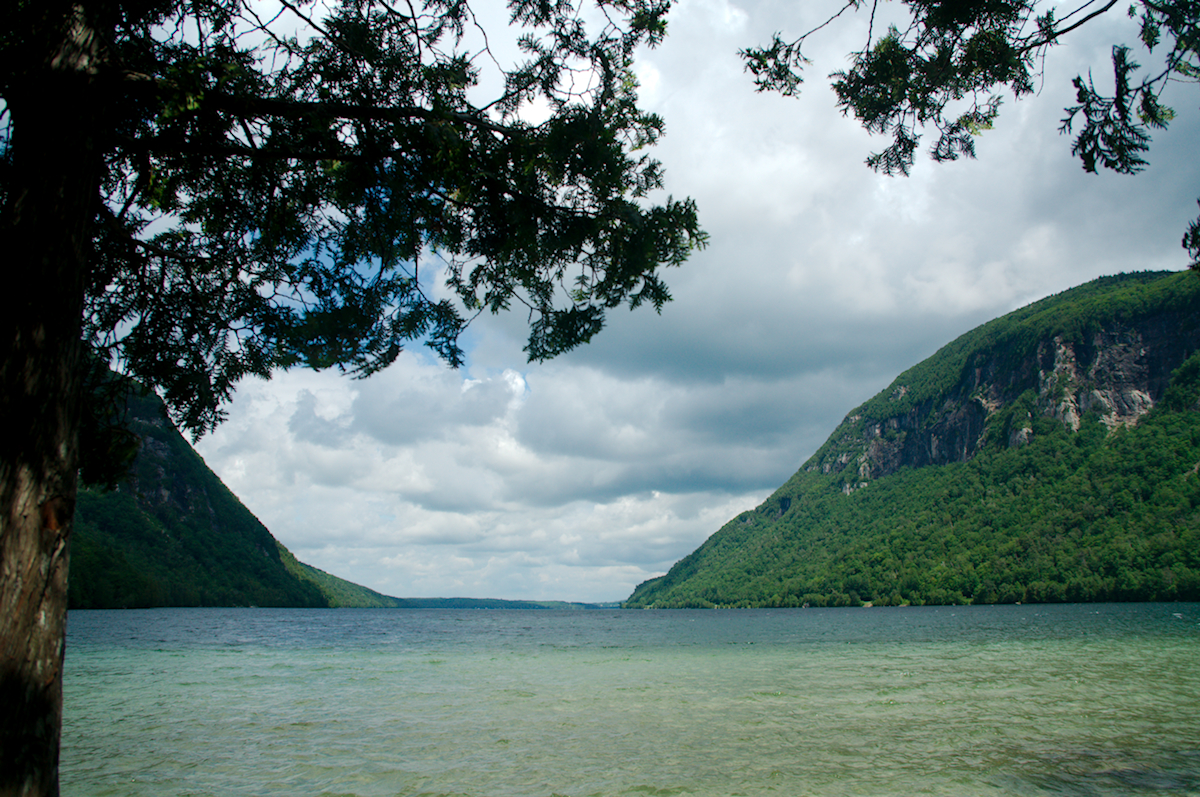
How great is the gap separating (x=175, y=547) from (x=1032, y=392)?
192873 mm

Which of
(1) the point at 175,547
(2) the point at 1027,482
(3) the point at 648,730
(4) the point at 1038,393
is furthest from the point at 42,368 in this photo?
(4) the point at 1038,393

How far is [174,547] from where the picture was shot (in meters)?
125

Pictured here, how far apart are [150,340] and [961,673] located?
21911 millimetres

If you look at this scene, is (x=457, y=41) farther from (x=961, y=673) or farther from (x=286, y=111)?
(x=961, y=673)

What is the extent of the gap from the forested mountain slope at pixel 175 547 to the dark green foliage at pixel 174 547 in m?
0.20

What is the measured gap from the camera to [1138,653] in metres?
23.9

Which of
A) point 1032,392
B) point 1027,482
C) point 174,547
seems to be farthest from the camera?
point 1032,392

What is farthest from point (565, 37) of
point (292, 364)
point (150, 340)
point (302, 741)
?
point (302, 741)

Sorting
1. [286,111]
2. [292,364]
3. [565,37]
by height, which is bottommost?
[292,364]

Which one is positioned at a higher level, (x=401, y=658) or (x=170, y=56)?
(x=170, y=56)

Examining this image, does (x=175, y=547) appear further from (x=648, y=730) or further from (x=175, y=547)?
(x=648, y=730)

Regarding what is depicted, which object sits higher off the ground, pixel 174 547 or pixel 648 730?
pixel 174 547

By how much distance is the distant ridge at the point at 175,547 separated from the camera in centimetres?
9462

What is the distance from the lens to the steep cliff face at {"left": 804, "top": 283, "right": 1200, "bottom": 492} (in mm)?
126250
